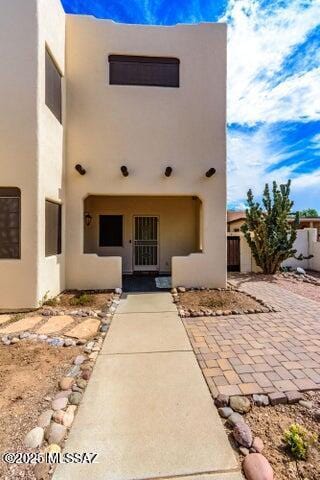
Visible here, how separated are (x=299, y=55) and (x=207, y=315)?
10.4m

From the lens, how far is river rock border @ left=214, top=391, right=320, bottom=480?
2.08 metres

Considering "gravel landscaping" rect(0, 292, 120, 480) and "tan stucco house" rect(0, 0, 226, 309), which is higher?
"tan stucco house" rect(0, 0, 226, 309)

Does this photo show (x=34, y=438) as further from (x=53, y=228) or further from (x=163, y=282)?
(x=163, y=282)

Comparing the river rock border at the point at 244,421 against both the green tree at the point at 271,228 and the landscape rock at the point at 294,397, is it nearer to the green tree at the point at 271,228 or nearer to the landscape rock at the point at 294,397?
the landscape rock at the point at 294,397

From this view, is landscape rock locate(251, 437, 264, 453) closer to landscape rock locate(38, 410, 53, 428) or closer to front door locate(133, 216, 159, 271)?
landscape rock locate(38, 410, 53, 428)

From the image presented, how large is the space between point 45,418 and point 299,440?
2490 mm

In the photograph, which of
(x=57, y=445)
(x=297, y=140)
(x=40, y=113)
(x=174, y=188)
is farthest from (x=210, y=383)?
(x=297, y=140)

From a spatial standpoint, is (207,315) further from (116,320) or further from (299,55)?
(299,55)

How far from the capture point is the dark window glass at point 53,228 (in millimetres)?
6727

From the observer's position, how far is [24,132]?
5.95m

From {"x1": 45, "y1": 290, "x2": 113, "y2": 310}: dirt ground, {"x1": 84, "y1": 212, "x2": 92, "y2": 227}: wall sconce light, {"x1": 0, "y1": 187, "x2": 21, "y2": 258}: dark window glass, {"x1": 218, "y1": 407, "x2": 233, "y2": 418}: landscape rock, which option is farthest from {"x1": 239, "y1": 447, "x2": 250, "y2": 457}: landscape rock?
{"x1": 84, "y1": 212, "x2": 92, "y2": 227}: wall sconce light

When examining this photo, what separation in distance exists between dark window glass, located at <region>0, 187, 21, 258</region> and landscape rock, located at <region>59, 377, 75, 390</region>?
377cm

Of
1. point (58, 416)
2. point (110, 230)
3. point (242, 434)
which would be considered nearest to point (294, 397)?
point (242, 434)

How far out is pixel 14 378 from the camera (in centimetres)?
338
